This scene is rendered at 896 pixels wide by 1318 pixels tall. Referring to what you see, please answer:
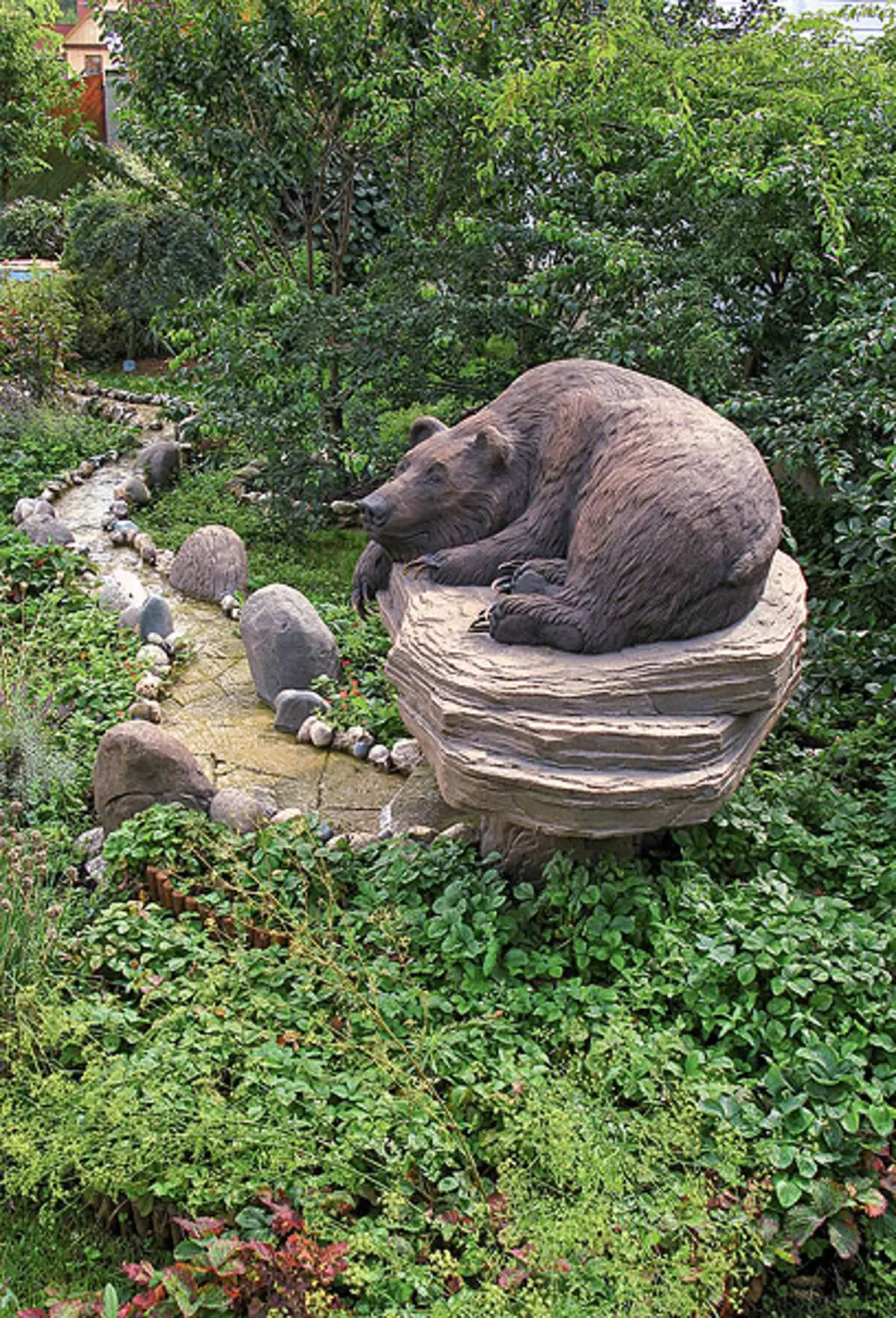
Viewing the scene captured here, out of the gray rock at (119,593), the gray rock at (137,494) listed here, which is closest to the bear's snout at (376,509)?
the gray rock at (119,593)

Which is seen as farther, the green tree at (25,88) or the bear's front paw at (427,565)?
the green tree at (25,88)

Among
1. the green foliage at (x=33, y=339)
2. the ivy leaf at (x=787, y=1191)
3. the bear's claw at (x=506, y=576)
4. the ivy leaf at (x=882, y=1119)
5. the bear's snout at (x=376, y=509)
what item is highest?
the bear's snout at (x=376, y=509)

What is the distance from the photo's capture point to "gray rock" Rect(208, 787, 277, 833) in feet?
14.3

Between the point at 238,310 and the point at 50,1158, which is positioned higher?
the point at 238,310

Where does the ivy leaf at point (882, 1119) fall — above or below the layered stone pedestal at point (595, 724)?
below

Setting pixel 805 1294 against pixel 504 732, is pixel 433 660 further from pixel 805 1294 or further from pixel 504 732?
pixel 805 1294

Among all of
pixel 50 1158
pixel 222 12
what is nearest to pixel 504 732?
pixel 50 1158

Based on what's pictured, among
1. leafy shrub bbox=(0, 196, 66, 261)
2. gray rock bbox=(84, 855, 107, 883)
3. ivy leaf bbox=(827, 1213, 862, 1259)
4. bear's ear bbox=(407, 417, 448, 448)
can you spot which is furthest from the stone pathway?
leafy shrub bbox=(0, 196, 66, 261)

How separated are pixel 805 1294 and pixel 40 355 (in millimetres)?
9981

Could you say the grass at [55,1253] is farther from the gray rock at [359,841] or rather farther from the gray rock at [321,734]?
the gray rock at [321,734]

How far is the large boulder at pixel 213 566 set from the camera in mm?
6980

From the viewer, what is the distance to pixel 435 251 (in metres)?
7.35

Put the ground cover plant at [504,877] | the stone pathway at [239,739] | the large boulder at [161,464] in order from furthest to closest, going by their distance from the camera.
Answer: the large boulder at [161,464] < the stone pathway at [239,739] < the ground cover plant at [504,877]

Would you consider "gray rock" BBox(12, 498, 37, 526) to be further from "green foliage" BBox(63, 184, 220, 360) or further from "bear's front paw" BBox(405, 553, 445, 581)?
"bear's front paw" BBox(405, 553, 445, 581)
